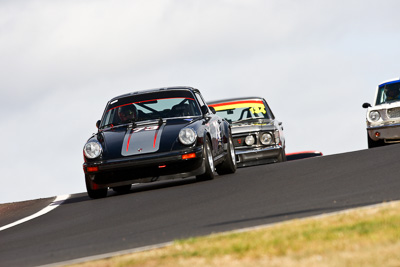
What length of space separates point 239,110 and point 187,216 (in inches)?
437

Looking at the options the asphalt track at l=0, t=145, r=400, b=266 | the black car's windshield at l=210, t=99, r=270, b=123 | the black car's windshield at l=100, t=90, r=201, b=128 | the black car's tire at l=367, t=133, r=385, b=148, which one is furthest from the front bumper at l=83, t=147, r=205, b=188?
the black car's tire at l=367, t=133, r=385, b=148

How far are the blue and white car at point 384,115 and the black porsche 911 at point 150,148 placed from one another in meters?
6.70

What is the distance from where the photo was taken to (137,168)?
12242 millimetres

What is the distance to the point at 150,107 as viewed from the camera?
13.7 metres

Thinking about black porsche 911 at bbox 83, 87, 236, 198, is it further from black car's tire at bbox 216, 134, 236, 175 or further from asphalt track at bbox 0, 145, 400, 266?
black car's tire at bbox 216, 134, 236, 175

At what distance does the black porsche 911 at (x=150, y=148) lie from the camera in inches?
482

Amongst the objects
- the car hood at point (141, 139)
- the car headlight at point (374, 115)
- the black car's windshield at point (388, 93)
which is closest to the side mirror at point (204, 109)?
the car hood at point (141, 139)

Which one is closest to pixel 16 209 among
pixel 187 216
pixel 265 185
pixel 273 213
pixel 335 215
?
pixel 265 185

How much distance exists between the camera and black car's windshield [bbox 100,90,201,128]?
13.5m

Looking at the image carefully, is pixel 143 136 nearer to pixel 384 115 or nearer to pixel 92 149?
pixel 92 149

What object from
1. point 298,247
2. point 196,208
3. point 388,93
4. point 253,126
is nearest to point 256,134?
point 253,126

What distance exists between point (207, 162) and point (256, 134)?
20.8 ft

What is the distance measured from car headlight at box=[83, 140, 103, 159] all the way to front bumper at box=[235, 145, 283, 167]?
22.5ft

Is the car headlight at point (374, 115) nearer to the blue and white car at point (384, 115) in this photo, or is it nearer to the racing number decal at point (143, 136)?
the blue and white car at point (384, 115)
